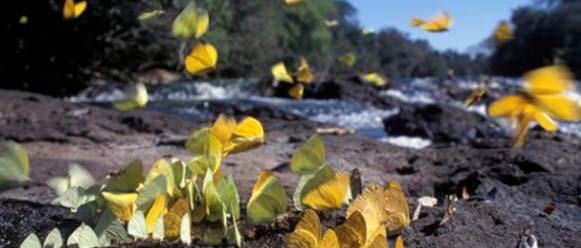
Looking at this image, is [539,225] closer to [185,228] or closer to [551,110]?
[551,110]

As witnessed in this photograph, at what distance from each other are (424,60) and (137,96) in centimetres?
4853

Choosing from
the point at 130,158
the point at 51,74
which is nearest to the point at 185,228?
the point at 130,158

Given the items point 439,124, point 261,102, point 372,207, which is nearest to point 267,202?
point 372,207

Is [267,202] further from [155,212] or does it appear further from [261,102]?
[261,102]

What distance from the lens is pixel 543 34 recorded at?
3394 cm

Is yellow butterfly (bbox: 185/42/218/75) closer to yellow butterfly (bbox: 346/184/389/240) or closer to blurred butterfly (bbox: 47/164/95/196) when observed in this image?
blurred butterfly (bbox: 47/164/95/196)

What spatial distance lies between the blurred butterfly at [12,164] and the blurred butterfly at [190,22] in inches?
19.8

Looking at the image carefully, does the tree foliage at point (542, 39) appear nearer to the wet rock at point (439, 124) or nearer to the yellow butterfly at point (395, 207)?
the wet rock at point (439, 124)

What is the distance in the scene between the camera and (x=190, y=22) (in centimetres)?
155

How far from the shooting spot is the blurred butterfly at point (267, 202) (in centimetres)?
115

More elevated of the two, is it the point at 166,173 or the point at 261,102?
the point at 166,173

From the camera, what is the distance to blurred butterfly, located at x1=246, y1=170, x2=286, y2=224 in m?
1.15

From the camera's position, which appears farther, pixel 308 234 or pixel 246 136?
pixel 246 136

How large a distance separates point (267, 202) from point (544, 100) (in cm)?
53
